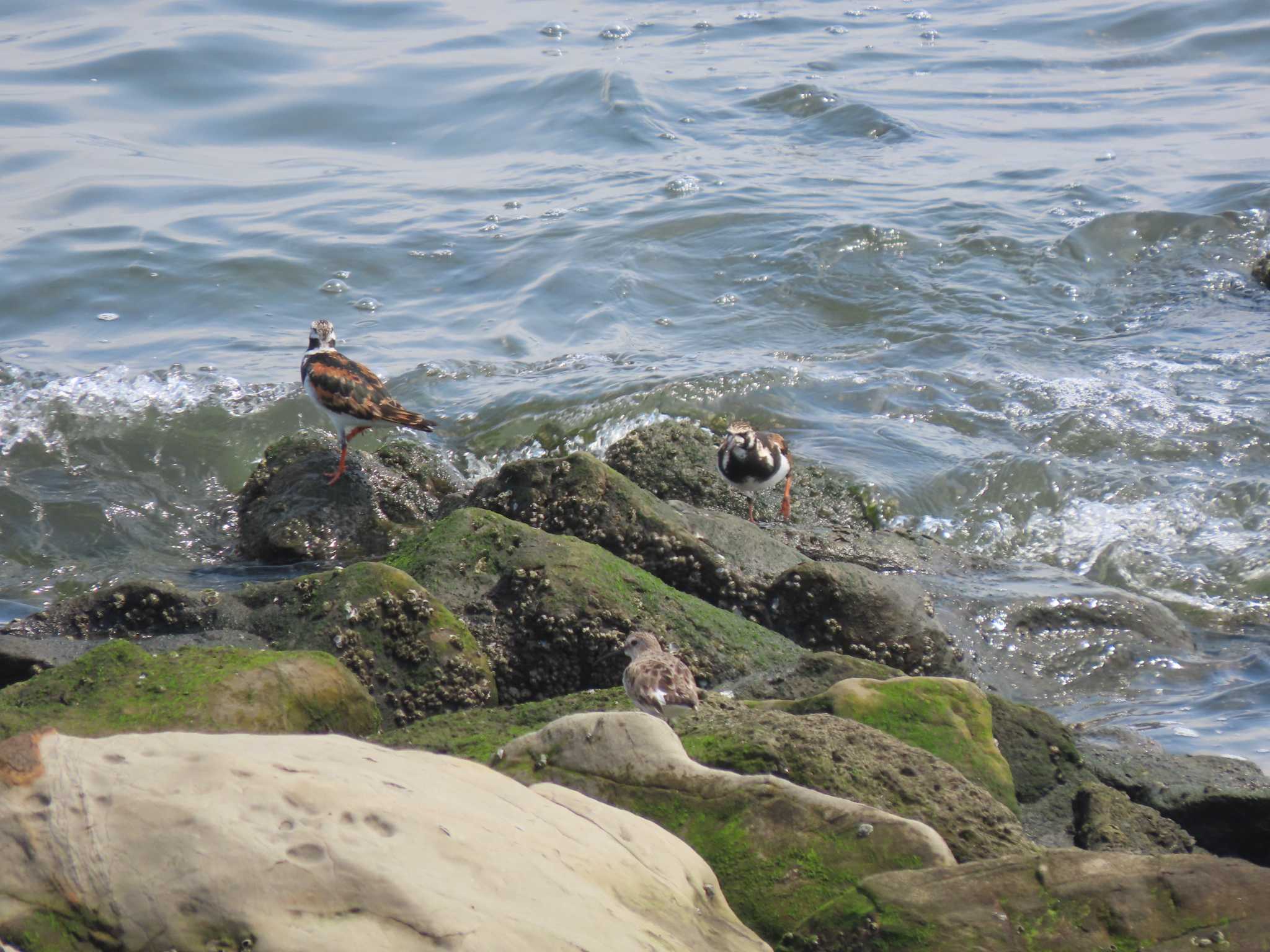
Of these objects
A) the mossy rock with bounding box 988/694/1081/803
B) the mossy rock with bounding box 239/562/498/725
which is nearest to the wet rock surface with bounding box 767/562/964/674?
the mossy rock with bounding box 988/694/1081/803

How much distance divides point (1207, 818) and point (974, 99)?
16.1m

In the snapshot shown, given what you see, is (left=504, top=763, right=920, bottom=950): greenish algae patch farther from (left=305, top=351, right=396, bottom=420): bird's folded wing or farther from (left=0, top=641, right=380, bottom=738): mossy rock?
(left=305, top=351, right=396, bottom=420): bird's folded wing

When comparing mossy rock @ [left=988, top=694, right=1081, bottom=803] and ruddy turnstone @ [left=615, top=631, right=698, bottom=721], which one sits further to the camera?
mossy rock @ [left=988, top=694, right=1081, bottom=803]

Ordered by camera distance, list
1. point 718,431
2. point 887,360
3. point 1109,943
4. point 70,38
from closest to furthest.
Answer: point 1109,943 → point 718,431 → point 887,360 → point 70,38

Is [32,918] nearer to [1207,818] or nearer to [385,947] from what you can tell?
[385,947]

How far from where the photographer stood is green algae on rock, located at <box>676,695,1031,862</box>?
3.93 meters

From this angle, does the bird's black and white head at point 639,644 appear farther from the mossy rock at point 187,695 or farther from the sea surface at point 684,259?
the sea surface at point 684,259

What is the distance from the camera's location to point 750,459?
775 centimetres

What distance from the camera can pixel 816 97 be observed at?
1845 centimetres

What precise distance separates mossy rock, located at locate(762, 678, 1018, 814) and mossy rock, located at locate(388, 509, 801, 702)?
1017 millimetres

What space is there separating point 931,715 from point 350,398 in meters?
5.42

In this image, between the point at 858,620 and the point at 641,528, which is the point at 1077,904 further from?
the point at 641,528

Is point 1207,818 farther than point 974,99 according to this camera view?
No

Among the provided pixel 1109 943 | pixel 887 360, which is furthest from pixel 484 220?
pixel 1109 943
